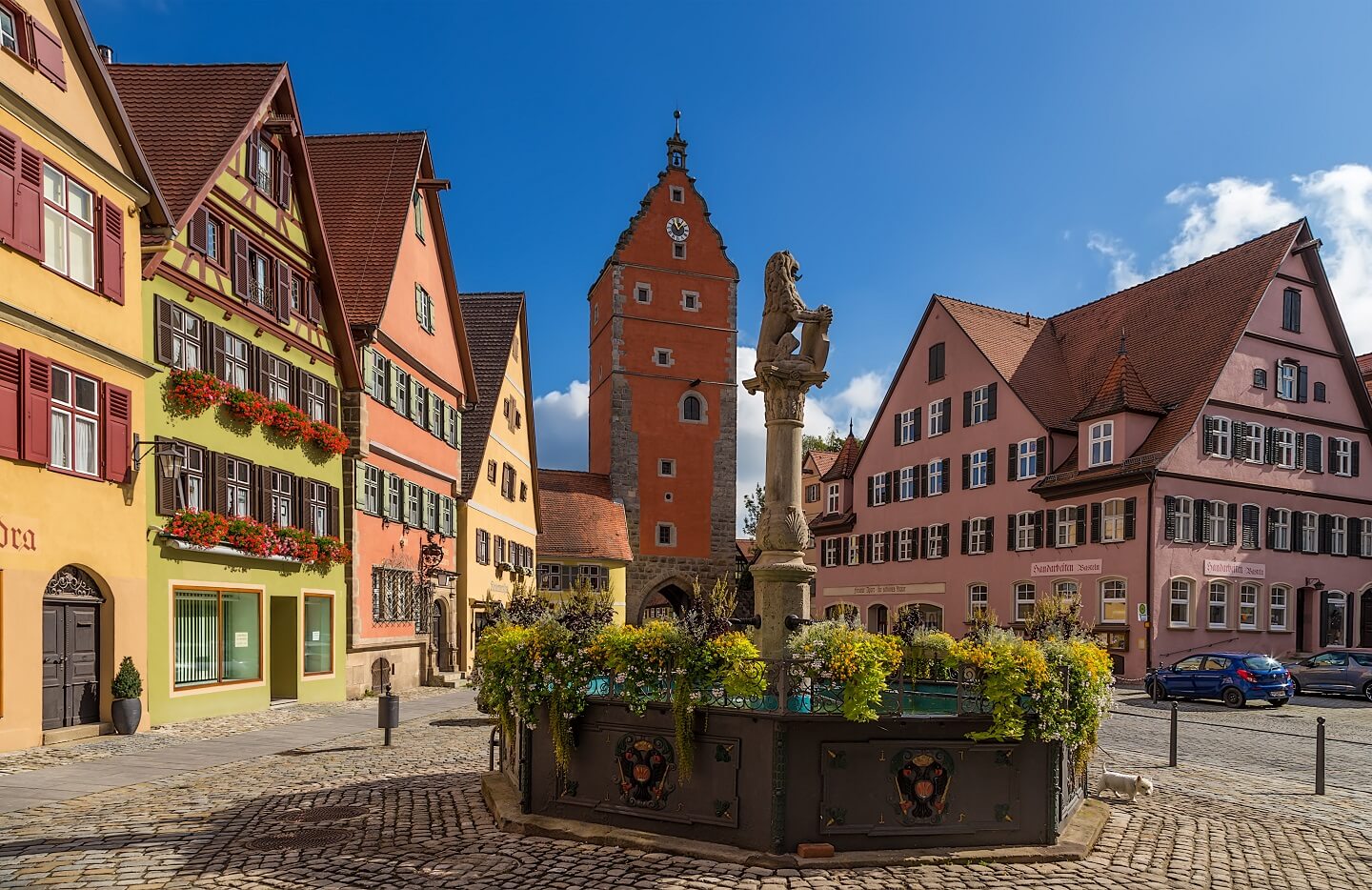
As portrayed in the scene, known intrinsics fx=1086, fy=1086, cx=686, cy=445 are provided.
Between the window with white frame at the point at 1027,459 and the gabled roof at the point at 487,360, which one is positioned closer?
the gabled roof at the point at 487,360

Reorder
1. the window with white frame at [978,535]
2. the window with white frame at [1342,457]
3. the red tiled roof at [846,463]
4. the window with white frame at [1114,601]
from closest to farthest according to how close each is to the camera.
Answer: the window with white frame at [1114,601] < the window with white frame at [1342,457] < the window with white frame at [978,535] < the red tiled roof at [846,463]

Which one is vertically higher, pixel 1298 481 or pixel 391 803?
pixel 1298 481

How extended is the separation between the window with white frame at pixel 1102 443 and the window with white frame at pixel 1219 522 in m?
3.20

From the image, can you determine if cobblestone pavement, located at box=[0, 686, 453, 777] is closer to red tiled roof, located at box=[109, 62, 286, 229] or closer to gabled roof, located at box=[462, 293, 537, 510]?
red tiled roof, located at box=[109, 62, 286, 229]

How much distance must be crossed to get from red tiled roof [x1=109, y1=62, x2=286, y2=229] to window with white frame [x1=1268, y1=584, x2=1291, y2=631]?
1203 inches

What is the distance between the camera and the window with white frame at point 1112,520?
31938 mm

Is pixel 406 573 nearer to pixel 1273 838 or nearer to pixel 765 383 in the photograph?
pixel 765 383

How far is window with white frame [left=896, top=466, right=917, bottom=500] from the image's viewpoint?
42328mm

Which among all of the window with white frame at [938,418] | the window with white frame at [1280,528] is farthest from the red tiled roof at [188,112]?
the window with white frame at [1280,528]

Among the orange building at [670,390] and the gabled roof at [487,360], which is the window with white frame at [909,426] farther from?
the gabled roof at [487,360]

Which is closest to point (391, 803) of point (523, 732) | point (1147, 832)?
point (523, 732)

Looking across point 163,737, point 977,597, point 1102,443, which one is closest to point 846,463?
point 977,597

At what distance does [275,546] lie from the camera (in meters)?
20.1

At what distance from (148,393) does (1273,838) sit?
16.4m
